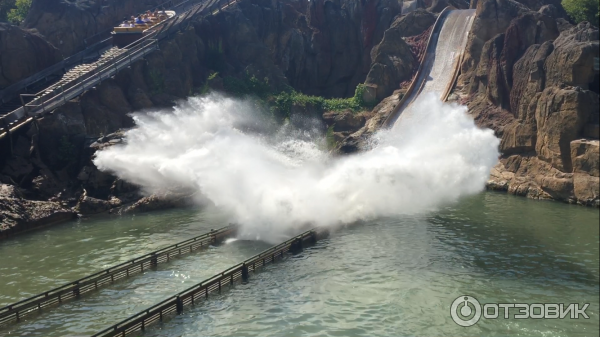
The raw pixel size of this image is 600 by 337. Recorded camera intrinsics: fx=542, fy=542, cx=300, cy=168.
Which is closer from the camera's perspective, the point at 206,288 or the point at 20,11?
the point at 206,288

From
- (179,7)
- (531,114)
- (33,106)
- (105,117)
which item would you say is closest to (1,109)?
(33,106)

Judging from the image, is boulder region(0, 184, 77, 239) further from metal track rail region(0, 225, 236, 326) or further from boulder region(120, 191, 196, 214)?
metal track rail region(0, 225, 236, 326)

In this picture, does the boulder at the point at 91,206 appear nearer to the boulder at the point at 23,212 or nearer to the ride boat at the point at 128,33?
the boulder at the point at 23,212

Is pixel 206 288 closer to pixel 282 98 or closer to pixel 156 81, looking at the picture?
pixel 156 81

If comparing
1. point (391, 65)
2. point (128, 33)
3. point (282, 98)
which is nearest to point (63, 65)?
point (128, 33)

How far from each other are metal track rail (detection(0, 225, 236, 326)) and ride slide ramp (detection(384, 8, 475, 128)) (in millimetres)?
26008

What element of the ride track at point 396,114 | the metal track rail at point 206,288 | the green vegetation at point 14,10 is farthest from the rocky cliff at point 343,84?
the metal track rail at point 206,288

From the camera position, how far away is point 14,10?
6775cm

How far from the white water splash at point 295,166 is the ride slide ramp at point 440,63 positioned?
1.63m

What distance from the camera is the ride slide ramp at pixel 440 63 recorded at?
5047 cm

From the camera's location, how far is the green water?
16.9 m

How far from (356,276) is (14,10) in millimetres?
64730

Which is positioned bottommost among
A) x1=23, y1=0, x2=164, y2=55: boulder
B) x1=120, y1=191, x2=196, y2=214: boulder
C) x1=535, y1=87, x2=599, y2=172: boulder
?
x1=120, y1=191, x2=196, y2=214: boulder

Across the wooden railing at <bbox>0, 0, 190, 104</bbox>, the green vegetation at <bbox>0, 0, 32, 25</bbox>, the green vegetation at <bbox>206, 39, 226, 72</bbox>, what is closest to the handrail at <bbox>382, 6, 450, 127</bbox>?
the green vegetation at <bbox>206, 39, 226, 72</bbox>
